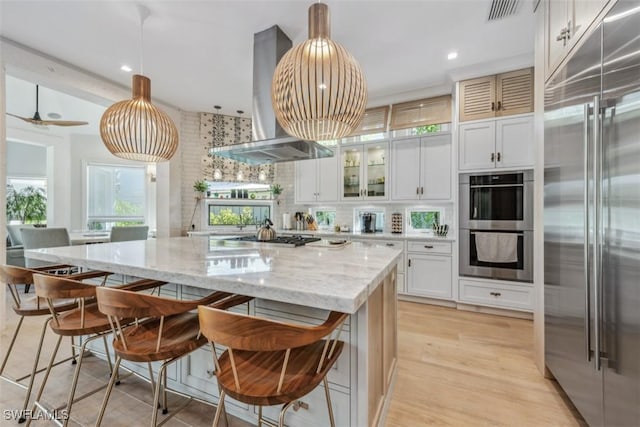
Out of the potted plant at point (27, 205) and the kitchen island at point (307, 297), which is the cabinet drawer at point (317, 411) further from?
the potted plant at point (27, 205)

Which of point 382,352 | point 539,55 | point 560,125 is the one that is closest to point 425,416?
point 382,352

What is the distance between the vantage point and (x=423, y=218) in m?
4.23

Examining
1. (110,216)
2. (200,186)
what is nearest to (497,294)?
(200,186)

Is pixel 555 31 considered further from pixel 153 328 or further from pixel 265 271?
pixel 153 328

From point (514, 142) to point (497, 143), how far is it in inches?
6.6

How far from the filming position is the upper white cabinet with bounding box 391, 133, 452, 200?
3744 millimetres

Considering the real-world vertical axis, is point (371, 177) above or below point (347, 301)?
above

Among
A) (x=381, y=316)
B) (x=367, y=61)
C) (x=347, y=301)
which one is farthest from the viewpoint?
(x=367, y=61)

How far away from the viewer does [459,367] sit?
7.09 ft

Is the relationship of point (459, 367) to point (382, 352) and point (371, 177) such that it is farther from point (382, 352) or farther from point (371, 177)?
point (371, 177)

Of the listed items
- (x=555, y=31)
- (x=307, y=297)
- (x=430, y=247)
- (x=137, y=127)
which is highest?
(x=555, y=31)

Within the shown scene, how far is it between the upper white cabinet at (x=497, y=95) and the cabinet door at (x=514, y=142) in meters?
0.12

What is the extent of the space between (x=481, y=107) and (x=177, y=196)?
4.73m

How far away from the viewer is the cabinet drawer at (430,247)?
349cm
